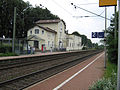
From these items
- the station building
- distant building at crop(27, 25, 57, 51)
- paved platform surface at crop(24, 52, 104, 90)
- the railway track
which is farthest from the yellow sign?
distant building at crop(27, 25, 57, 51)

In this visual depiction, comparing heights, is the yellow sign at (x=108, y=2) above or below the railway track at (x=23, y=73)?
above

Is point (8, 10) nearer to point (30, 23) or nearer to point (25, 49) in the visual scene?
point (30, 23)

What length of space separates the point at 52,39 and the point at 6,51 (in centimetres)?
2714

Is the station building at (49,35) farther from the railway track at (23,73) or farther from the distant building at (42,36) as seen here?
the railway track at (23,73)

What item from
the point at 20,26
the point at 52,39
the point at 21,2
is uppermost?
the point at 21,2

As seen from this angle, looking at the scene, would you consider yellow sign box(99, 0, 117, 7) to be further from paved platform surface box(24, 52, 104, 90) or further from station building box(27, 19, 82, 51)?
Answer: station building box(27, 19, 82, 51)

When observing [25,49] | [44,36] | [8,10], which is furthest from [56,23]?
[25,49]

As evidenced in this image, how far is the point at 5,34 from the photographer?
47.3 m

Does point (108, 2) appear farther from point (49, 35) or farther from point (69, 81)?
point (49, 35)

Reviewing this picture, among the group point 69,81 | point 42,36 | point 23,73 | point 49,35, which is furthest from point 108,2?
point 49,35

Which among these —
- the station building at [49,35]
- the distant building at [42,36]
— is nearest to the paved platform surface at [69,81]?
the station building at [49,35]

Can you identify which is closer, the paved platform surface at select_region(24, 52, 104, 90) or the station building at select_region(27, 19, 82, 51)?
the paved platform surface at select_region(24, 52, 104, 90)

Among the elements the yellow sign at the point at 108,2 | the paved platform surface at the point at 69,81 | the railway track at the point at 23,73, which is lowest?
the paved platform surface at the point at 69,81

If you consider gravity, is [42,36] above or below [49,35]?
below
